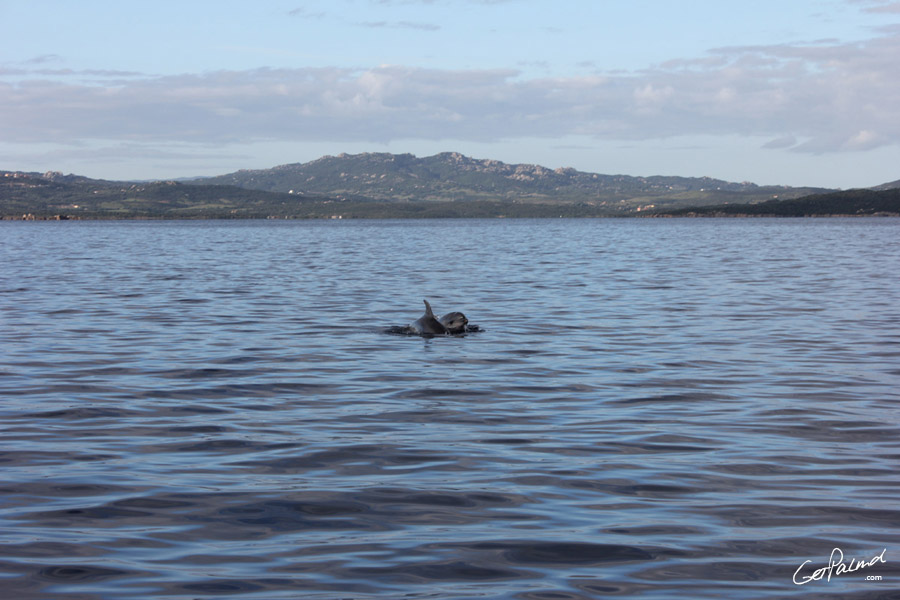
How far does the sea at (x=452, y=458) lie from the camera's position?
25.5 ft

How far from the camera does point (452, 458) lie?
11523 mm

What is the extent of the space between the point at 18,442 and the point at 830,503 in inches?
412

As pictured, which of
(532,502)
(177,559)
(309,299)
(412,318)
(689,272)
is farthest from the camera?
(689,272)

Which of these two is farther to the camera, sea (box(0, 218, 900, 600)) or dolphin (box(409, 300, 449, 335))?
dolphin (box(409, 300, 449, 335))

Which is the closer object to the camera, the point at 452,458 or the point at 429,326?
the point at 452,458

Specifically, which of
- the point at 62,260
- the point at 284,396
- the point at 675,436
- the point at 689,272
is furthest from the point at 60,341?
the point at 62,260

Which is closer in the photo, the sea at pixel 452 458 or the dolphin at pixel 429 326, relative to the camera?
the sea at pixel 452 458

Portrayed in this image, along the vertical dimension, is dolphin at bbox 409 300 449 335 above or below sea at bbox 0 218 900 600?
above

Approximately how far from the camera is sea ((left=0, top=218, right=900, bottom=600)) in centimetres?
779

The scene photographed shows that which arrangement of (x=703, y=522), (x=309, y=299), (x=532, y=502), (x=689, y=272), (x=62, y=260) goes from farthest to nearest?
(x=62, y=260)
(x=689, y=272)
(x=309, y=299)
(x=532, y=502)
(x=703, y=522)

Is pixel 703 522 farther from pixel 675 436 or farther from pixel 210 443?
pixel 210 443

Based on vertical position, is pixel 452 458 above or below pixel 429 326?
below

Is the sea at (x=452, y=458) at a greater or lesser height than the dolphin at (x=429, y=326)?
lesser

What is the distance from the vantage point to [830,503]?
9.59m
